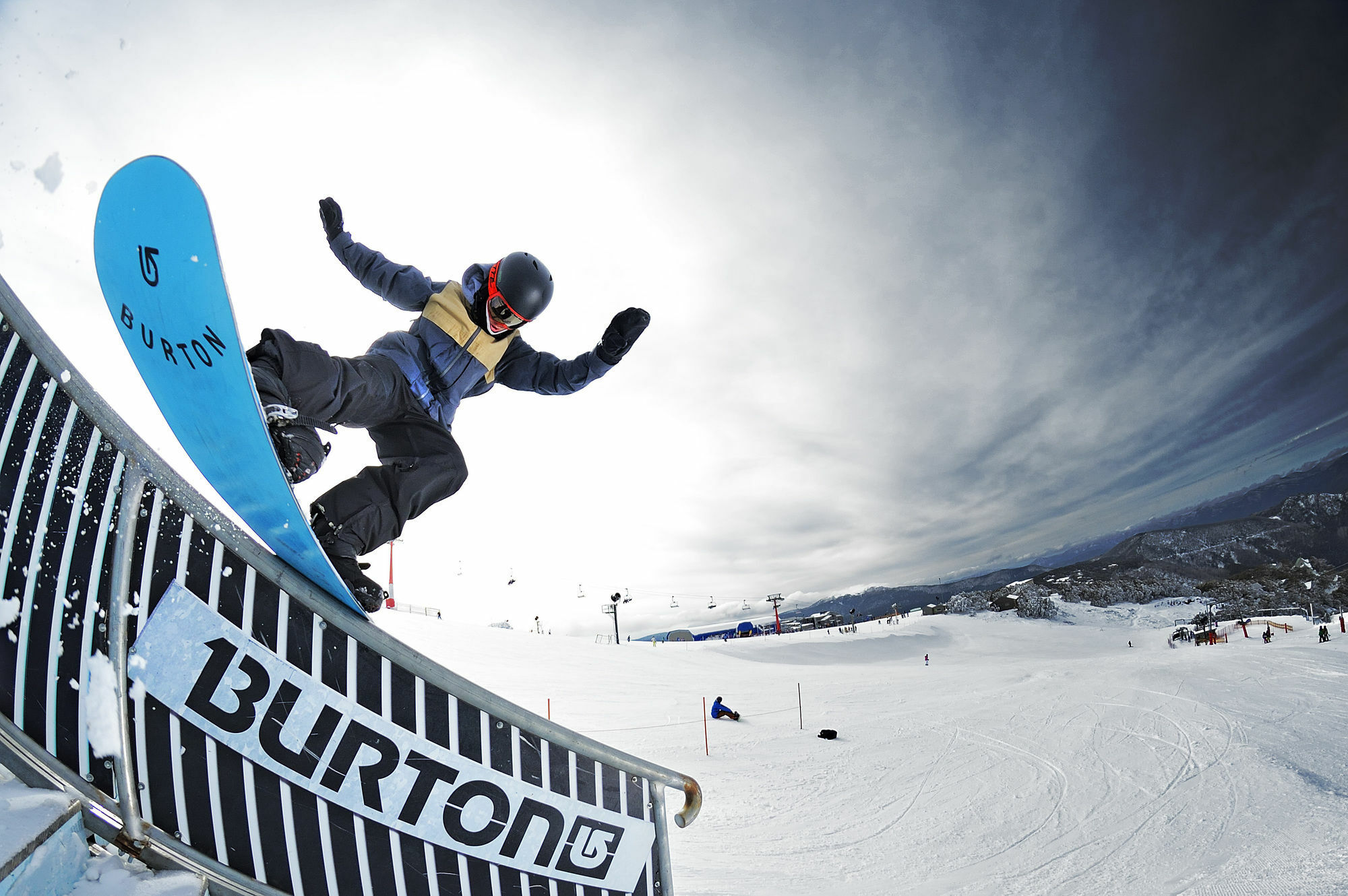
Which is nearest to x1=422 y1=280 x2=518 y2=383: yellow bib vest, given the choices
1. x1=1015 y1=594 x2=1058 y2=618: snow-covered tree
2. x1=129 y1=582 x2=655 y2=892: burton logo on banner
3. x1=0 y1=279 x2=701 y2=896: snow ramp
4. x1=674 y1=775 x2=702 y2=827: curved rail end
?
x1=0 y1=279 x2=701 y2=896: snow ramp

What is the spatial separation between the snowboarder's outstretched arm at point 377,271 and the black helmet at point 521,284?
1.19 feet

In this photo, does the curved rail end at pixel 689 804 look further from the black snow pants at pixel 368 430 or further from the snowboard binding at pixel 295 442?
the snowboard binding at pixel 295 442

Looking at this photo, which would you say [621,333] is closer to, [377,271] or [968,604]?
[377,271]

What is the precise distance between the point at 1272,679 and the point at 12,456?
65.4ft

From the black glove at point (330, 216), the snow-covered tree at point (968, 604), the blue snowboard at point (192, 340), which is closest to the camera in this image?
the blue snowboard at point (192, 340)

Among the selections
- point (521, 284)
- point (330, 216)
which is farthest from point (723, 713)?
point (330, 216)

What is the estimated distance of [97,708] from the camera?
129 cm

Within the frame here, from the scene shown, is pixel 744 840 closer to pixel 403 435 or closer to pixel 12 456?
pixel 403 435

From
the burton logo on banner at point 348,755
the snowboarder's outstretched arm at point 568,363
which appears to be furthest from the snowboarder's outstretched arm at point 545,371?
the burton logo on banner at point 348,755

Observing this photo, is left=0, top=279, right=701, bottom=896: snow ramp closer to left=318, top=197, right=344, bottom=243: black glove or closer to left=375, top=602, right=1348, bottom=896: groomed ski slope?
left=318, top=197, right=344, bottom=243: black glove

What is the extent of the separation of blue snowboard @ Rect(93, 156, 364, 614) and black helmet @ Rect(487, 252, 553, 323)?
3.47ft

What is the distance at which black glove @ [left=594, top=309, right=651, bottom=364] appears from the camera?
299cm

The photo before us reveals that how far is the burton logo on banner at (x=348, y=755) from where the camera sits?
1382 millimetres

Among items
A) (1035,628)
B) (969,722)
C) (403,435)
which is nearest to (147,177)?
(403,435)
